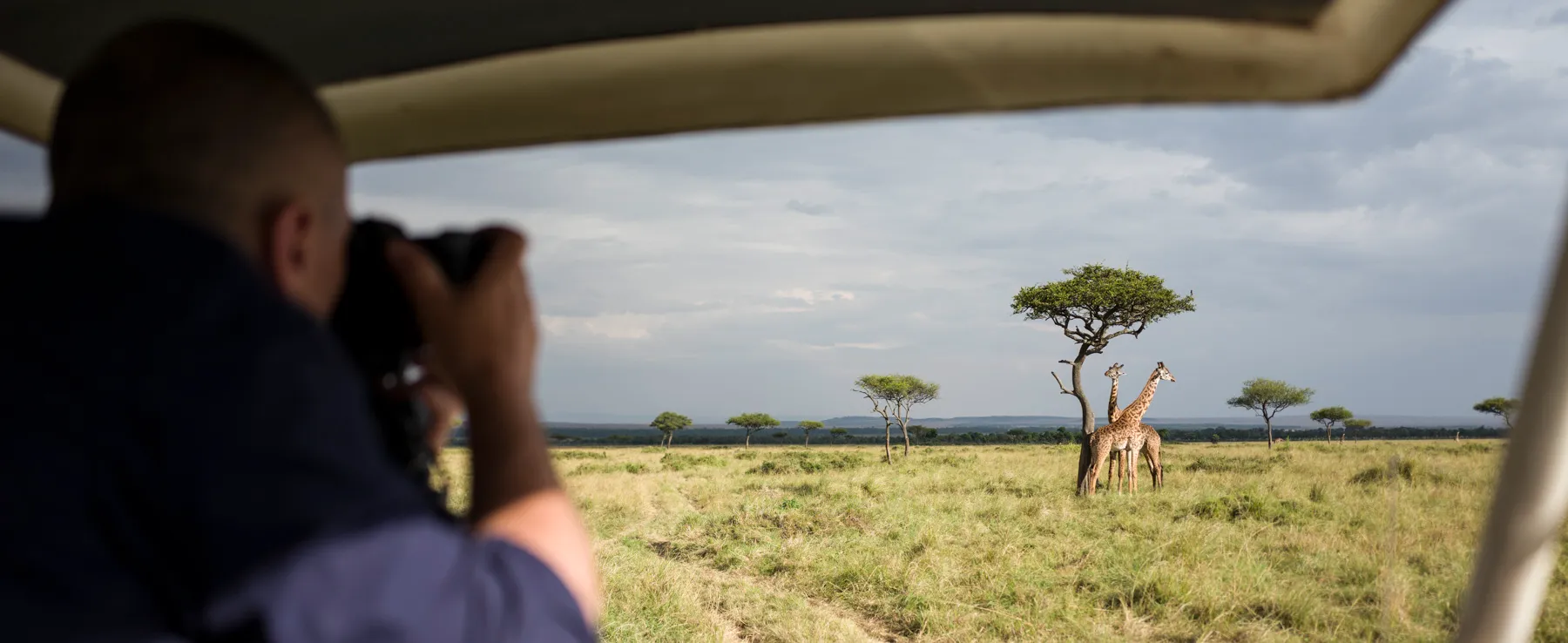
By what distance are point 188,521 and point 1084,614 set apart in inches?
218

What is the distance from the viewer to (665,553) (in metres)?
7.34

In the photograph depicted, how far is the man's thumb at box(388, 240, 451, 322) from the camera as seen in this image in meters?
0.55

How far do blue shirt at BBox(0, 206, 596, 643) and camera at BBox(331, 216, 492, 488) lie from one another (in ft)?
0.43

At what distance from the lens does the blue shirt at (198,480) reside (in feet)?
1.26

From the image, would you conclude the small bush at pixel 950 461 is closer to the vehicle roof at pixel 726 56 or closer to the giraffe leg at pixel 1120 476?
the giraffe leg at pixel 1120 476

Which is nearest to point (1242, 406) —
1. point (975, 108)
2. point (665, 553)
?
point (665, 553)

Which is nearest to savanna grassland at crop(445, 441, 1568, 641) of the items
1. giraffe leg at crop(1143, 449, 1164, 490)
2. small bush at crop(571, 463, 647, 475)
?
giraffe leg at crop(1143, 449, 1164, 490)

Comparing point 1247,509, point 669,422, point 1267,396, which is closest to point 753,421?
point 669,422

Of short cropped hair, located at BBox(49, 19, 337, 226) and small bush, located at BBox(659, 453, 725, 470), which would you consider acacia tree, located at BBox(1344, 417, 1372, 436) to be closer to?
small bush, located at BBox(659, 453, 725, 470)

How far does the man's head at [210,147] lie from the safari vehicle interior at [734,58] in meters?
0.76

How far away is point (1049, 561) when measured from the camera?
20.9 ft

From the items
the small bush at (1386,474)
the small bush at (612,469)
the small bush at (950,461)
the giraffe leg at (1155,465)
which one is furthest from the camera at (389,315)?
the small bush at (950,461)

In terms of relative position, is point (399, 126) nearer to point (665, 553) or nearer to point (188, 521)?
point (188, 521)

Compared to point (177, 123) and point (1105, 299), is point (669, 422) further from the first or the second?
point (177, 123)
